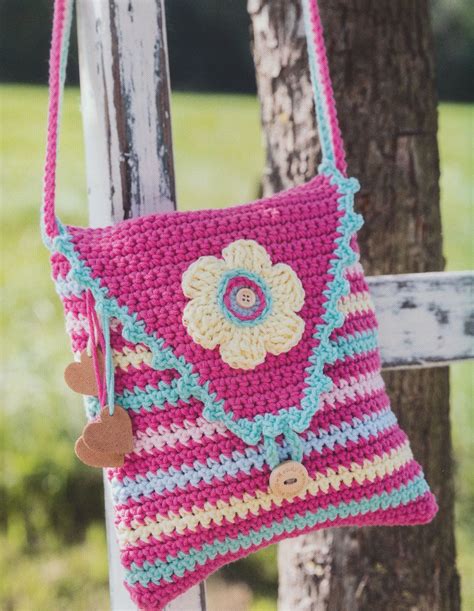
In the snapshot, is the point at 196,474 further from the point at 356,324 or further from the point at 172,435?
the point at 356,324

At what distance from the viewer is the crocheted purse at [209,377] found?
831mm

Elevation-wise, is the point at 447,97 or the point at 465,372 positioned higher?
the point at 447,97

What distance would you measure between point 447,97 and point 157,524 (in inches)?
377

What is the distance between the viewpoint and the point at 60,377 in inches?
98.1

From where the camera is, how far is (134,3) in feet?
2.81

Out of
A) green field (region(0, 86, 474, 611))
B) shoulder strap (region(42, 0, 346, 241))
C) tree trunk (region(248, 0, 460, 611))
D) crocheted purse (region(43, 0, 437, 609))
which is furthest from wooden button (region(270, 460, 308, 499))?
green field (region(0, 86, 474, 611))

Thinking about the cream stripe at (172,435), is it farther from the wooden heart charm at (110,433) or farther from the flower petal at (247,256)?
the flower petal at (247,256)

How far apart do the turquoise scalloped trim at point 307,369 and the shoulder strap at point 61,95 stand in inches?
1.3

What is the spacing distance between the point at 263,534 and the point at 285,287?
0.27 meters

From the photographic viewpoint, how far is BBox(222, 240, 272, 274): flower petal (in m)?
0.85

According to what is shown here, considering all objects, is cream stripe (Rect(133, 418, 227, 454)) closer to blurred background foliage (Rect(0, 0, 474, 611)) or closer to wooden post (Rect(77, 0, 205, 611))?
wooden post (Rect(77, 0, 205, 611))

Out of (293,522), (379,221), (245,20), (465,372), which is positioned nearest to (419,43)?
(379,221)

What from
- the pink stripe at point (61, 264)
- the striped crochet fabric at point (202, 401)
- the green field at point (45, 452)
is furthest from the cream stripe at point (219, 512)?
the green field at point (45, 452)

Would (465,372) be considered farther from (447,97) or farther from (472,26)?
(472,26)
